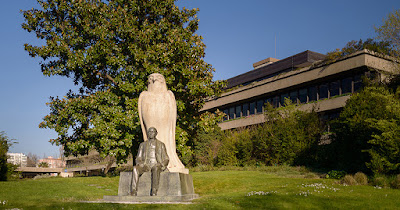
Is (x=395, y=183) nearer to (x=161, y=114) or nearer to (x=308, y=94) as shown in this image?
(x=161, y=114)

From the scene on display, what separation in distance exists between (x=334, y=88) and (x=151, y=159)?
2944 centimetres

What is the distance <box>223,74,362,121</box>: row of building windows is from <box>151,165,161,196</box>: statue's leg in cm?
2645

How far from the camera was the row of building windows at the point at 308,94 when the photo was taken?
3544 cm

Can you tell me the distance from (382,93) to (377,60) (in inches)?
509

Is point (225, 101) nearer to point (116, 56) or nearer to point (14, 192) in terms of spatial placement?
point (116, 56)

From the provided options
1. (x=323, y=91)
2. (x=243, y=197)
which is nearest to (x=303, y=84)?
(x=323, y=91)

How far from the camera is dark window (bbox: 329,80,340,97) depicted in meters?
36.9

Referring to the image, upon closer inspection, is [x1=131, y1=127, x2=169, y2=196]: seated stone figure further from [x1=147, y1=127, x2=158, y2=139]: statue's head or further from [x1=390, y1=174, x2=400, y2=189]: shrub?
[x1=390, y1=174, x2=400, y2=189]: shrub

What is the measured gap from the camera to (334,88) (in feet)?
122

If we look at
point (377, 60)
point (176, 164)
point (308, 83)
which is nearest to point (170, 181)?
point (176, 164)

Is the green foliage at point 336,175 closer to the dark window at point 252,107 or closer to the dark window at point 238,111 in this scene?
the dark window at point 252,107

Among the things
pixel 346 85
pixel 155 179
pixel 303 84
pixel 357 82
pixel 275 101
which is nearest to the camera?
pixel 155 179

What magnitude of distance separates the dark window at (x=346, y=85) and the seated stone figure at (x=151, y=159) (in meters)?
27.9

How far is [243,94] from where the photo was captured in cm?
4825
